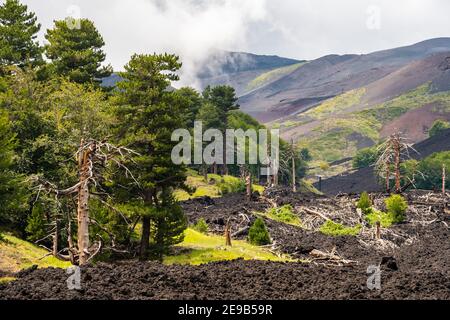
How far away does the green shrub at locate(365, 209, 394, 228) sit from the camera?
46162 millimetres

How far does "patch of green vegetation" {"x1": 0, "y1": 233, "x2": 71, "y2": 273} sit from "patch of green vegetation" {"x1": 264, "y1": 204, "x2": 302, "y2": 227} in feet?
75.2

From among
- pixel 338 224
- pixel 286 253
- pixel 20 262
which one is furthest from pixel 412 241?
pixel 20 262

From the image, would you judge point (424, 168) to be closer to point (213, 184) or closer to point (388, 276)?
point (213, 184)

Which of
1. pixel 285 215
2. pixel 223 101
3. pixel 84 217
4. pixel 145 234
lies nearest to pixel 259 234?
pixel 145 234

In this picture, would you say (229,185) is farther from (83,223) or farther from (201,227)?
(83,223)

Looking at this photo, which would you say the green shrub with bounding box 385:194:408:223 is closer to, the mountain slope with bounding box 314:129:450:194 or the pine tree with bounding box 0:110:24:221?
the pine tree with bounding box 0:110:24:221

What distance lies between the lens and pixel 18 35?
61.2 meters

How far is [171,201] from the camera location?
3167 centimetres

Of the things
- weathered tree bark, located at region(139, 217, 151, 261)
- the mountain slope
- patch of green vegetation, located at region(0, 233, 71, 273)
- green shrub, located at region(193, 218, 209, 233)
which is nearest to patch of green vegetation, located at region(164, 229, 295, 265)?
weathered tree bark, located at region(139, 217, 151, 261)

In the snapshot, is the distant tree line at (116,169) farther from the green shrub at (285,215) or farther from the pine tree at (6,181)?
the green shrub at (285,215)

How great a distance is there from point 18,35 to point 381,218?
1690 inches

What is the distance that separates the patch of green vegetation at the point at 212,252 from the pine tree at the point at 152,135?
4.00ft

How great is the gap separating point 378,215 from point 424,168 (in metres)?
72.9

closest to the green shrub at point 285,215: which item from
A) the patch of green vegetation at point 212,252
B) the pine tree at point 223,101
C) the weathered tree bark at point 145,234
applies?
the patch of green vegetation at point 212,252
